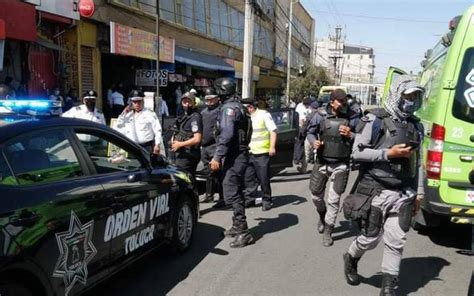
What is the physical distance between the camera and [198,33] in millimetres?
23219

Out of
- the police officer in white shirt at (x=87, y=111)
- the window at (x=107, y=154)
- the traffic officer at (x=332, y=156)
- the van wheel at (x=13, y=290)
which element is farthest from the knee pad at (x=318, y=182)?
the van wheel at (x=13, y=290)

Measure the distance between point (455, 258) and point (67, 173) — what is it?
410cm

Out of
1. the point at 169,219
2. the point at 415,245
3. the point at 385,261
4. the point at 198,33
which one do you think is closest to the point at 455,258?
the point at 415,245

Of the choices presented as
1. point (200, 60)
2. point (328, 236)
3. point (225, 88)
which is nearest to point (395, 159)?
point (328, 236)

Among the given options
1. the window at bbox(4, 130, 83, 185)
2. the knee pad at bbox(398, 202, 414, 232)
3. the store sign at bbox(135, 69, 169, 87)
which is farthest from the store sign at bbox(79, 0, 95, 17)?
the knee pad at bbox(398, 202, 414, 232)

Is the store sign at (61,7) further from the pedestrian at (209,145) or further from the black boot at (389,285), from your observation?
the black boot at (389,285)

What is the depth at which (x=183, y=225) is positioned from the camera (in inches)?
209

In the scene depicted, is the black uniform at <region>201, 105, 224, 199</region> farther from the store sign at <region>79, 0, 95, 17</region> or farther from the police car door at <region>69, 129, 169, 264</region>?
the store sign at <region>79, 0, 95, 17</region>

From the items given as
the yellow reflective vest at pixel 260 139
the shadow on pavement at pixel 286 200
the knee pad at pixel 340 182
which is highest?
the yellow reflective vest at pixel 260 139

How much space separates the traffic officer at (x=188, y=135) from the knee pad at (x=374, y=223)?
3164 millimetres

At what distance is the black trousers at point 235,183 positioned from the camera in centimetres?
563

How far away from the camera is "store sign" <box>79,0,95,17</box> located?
13.4 meters

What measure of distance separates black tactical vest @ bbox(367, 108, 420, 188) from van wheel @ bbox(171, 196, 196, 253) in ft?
6.82

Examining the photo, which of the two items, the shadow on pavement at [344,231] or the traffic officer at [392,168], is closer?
the traffic officer at [392,168]
